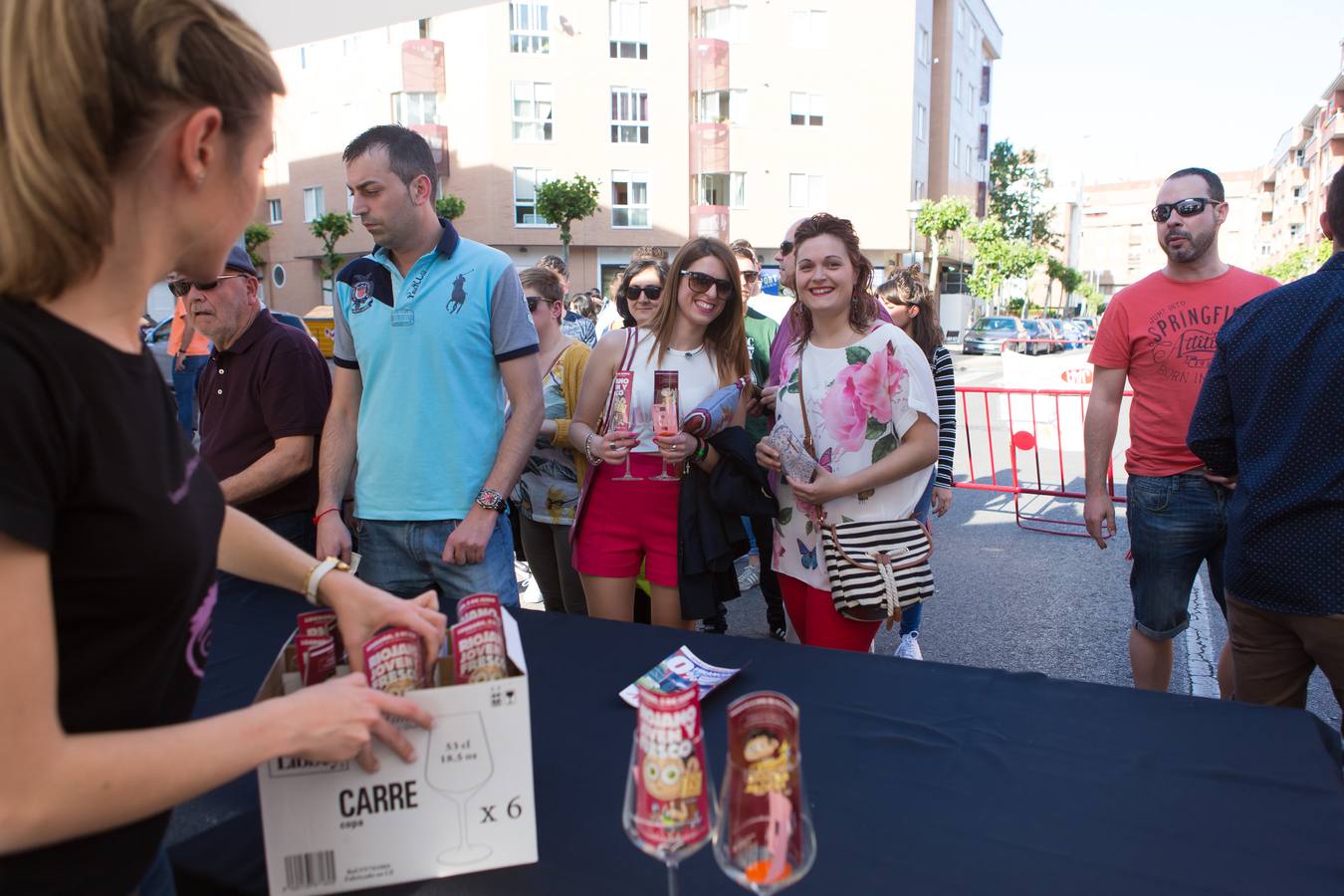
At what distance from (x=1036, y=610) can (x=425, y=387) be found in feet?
12.8

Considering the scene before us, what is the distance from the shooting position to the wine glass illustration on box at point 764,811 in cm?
96

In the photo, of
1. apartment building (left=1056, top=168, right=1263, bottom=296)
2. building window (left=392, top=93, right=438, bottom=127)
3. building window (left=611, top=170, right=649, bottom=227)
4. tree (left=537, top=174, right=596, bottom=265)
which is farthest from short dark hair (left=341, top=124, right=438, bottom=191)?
apartment building (left=1056, top=168, right=1263, bottom=296)

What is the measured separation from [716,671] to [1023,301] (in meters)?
51.5

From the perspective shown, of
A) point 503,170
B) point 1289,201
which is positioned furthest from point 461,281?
point 1289,201

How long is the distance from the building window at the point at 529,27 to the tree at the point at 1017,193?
108 ft

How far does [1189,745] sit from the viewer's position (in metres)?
1.52

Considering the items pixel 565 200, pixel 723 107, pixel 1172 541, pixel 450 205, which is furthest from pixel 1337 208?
pixel 723 107

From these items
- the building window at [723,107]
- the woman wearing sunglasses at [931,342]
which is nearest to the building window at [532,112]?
the building window at [723,107]

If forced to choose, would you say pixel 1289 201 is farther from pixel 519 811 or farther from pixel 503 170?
pixel 519 811

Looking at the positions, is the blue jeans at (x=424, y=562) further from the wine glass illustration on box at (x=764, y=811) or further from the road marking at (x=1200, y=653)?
the road marking at (x=1200, y=653)

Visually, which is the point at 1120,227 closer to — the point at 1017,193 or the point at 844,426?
the point at 1017,193

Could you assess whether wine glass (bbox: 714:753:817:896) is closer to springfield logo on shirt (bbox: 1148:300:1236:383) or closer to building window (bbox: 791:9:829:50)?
springfield logo on shirt (bbox: 1148:300:1236:383)

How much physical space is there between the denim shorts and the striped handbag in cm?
95

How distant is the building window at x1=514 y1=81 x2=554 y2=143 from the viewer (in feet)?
95.3
